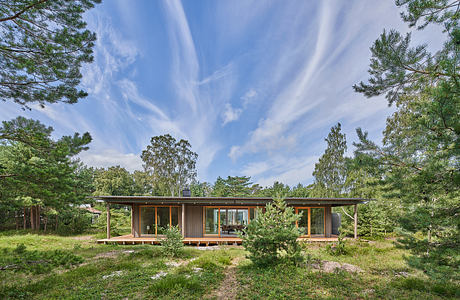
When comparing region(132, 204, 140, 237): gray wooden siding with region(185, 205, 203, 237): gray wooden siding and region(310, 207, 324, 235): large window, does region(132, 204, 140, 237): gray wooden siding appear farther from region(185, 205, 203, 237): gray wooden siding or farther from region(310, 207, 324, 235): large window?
region(310, 207, 324, 235): large window

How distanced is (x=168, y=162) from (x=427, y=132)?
1079 inches

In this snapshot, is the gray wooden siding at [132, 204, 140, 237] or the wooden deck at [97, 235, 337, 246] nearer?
the wooden deck at [97, 235, 337, 246]

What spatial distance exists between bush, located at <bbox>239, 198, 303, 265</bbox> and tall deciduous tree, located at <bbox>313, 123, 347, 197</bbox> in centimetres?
1421

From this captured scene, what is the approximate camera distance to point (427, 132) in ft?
10.8

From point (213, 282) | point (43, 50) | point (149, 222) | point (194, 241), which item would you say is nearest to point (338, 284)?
point (213, 282)

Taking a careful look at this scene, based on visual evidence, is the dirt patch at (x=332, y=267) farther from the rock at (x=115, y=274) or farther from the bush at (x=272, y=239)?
the rock at (x=115, y=274)

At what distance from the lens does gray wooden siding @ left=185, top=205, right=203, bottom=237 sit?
12000 mm

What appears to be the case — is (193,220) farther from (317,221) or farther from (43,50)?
(43,50)

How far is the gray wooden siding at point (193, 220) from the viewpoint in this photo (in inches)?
472

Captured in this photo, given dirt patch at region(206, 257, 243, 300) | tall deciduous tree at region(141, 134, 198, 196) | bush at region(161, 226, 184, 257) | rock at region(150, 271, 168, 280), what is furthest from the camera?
tall deciduous tree at region(141, 134, 198, 196)

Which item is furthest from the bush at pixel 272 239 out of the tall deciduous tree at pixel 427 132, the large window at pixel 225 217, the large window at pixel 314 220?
the large window at pixel 314 220

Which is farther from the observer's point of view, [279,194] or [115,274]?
[279,194]

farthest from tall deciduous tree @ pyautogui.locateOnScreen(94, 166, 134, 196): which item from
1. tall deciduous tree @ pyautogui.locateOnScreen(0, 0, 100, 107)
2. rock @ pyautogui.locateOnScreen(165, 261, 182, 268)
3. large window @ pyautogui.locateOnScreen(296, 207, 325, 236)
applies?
Result: tall deciduous tree @ pyautogui.locateOnScreen(0, 0, 100, 107)

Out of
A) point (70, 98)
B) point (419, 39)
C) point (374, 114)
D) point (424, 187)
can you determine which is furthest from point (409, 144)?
point (374, 114)
